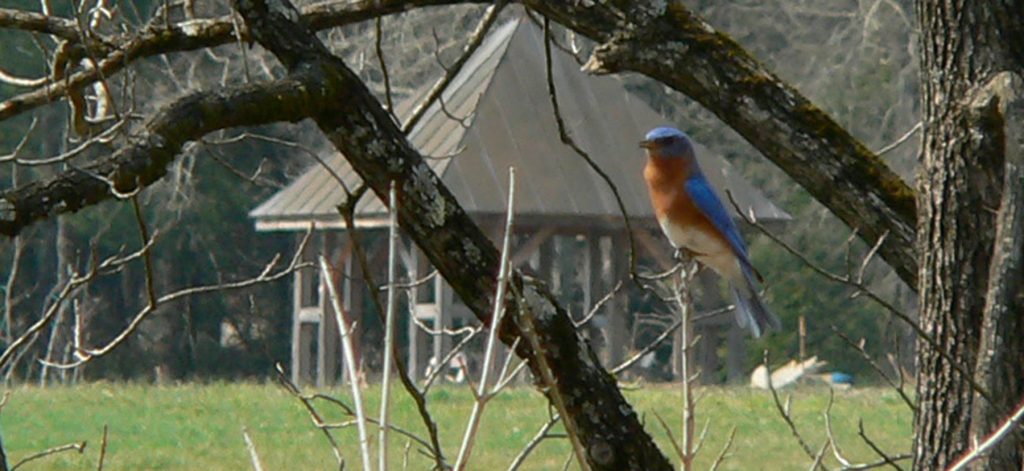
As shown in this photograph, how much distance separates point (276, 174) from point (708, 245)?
88.0 feet

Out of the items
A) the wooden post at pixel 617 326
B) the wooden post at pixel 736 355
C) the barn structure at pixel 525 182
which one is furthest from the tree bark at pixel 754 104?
the wooden post at pixel 736 355

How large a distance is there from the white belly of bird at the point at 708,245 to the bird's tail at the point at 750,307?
0.04 meters

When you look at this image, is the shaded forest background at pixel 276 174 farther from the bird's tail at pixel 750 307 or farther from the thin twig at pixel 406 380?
the thin twig at pixel 406 380

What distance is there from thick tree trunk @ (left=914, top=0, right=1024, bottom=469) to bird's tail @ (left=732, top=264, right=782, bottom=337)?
8.55ft

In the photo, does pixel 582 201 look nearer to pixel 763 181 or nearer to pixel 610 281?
pixel 610 281

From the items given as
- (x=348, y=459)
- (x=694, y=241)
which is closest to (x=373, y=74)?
(x=348, y=459)

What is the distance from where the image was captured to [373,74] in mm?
31234

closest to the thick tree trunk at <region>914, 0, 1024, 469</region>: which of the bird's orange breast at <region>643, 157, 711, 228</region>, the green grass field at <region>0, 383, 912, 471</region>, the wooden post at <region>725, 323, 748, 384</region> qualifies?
the bird's orange breast at <region>643, 157, 711, 228</region>

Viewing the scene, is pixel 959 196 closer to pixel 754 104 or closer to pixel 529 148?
pixel 754 104

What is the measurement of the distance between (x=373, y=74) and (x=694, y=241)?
24.9 metres

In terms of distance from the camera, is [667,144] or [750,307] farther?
[667,144]

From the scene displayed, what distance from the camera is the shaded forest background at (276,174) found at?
2911cm

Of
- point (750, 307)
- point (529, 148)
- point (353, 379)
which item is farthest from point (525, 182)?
point (353, 379)

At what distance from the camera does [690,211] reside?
665 centimetres
